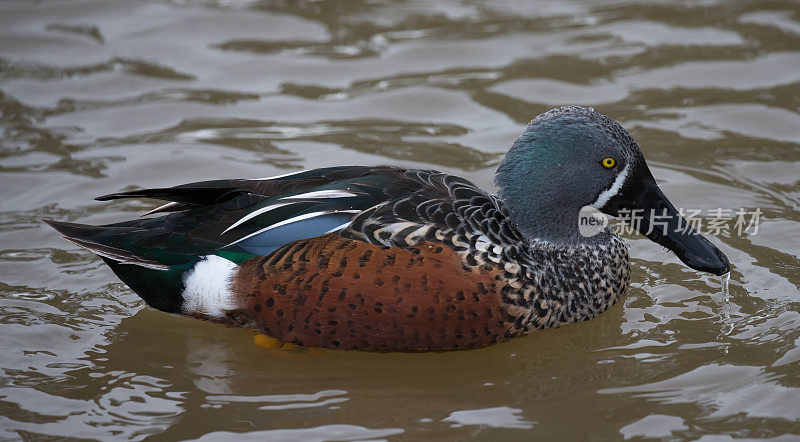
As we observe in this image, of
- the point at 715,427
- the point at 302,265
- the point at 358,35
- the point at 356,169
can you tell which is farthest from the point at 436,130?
the point at 715,427

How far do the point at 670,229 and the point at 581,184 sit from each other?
59cm

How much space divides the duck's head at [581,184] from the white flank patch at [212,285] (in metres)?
1.60

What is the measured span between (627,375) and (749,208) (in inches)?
87.9

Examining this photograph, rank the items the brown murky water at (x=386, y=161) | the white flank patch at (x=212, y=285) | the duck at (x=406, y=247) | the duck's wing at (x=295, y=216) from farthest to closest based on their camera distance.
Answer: the white flank patch at (x=212, y=285), the duck's wing at (x=295, y=216), the duck at (x=406, y=247), the brown murky water at (x=386, y=161)

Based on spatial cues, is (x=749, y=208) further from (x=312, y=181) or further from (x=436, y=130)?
(x=312, y=181)

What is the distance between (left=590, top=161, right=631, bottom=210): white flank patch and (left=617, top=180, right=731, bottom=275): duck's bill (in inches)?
4.6

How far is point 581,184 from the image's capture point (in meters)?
5.73

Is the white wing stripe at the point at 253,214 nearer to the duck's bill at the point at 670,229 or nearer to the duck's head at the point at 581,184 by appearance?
the duck's head at the point at 581,184

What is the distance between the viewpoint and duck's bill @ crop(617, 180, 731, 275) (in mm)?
5789

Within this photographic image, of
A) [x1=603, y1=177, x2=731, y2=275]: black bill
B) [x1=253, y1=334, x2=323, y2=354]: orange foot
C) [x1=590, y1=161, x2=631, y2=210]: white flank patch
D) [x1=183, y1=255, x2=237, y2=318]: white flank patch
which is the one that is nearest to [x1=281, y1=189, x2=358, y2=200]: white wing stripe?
[x1=183, y1=255, x2=237, y2=318]: white flank patch

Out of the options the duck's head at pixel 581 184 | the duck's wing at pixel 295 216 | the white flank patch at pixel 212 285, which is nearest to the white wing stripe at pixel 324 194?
the duck's wing at pixel 295 216

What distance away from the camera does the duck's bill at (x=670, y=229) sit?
579cm

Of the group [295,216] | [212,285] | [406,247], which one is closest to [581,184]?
[406,247]

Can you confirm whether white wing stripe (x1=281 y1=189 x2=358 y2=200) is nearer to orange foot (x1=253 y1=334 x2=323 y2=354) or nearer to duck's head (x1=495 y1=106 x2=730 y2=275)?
orange foot (x1=253 y1=334 x2=323 y2=354)
